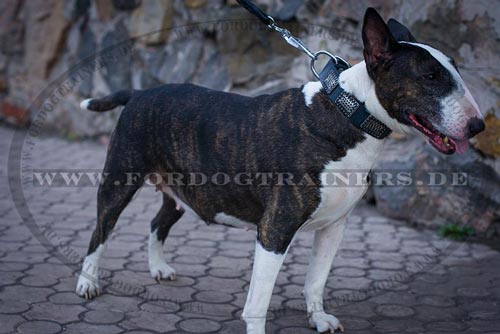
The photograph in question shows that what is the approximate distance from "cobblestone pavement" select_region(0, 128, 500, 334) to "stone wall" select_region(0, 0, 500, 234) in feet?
1.71

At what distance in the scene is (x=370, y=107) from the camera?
3076mm

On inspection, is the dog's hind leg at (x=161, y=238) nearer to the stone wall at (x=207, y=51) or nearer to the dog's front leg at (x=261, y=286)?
the dog's front leg at (x=261, y=286)

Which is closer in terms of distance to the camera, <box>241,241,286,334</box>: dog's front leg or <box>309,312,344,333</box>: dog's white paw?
<box>241,241,286,334</box>: dog's front leg

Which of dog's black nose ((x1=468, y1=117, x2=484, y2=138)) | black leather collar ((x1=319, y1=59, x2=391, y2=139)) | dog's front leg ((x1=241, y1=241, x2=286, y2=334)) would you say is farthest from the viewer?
dog's front leg ((x1=241, y1=241, x2=286, y2=334))

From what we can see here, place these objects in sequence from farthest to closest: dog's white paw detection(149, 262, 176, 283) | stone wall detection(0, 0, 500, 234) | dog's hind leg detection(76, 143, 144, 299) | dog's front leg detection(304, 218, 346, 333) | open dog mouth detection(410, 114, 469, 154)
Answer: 1. stone wall detection(0, 0, 500, 234)
2. dog's white paw detection(149, 262, 176, 283)
3. dog's hind leg detection(76, 143, 144, 299)
4. dog's front leg detection(304, 218, 346, 333)
5. open dog mouth detection(410, 114, 469, 154)

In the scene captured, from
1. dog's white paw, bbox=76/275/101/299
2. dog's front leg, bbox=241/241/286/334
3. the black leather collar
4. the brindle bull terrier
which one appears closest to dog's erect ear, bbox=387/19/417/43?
the brindle bull terrier

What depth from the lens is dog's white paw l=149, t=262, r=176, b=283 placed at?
424 centimetres

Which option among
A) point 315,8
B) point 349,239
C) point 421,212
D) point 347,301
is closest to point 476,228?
point 421,212

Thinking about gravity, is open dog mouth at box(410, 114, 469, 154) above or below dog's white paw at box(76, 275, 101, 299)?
above

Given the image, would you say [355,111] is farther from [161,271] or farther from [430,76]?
[161,271]

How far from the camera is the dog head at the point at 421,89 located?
9.46 ft

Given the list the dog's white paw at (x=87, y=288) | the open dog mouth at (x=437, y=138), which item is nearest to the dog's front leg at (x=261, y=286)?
the open dog mouth at (x=437, y=138)

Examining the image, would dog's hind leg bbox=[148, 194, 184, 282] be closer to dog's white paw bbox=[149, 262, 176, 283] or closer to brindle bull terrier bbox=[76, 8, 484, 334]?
dog's white paw bbox=[149, 262, 176, 283]

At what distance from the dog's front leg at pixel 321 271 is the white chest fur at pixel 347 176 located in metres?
0.32
